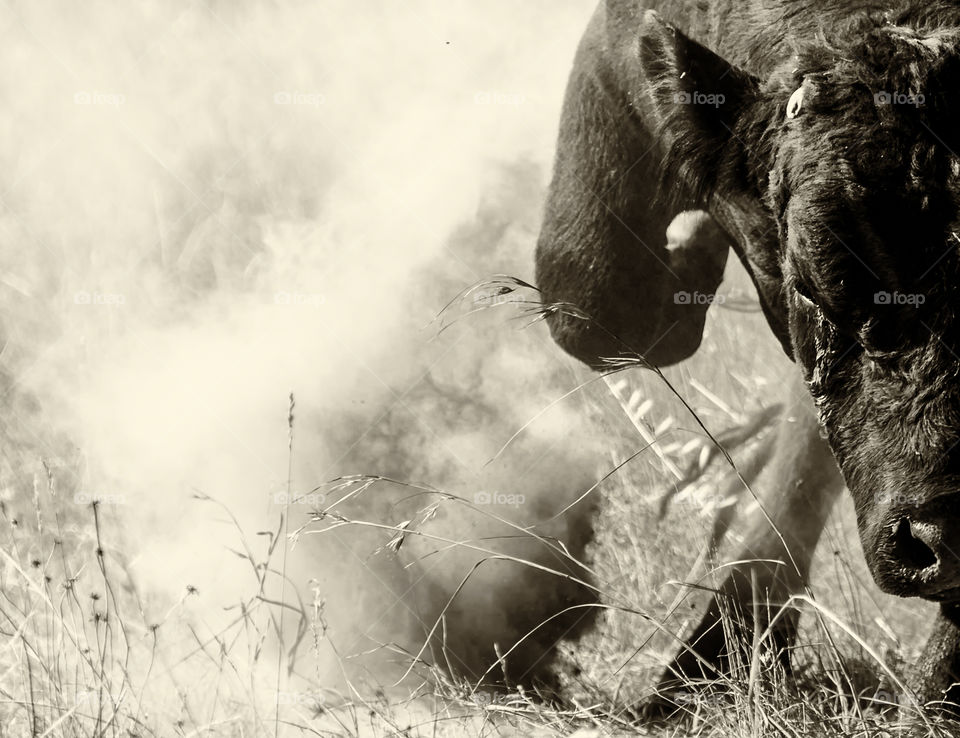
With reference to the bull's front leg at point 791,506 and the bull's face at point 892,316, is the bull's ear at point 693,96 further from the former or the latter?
the bull's front leg at point 791,506

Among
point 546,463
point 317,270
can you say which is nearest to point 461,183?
point 317,270

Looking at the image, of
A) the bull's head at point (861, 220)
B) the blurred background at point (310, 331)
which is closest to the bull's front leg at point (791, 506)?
the blurred background at point (310, 331)

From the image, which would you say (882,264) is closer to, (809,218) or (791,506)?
(809,218)

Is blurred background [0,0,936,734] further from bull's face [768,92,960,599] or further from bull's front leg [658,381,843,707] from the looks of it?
bull's face [768,92,960,599]

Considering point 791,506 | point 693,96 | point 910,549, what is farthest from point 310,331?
point 910,549

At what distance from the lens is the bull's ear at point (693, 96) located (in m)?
3.94

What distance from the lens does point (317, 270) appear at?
6.15m

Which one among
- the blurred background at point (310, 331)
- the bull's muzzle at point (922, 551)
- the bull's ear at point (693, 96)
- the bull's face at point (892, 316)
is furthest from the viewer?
the blurred background at point (310, 331)

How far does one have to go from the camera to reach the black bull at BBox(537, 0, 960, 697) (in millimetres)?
3240

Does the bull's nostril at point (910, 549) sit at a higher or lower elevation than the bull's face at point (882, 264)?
lower

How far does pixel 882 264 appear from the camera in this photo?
128 inches

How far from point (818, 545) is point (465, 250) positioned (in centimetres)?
248

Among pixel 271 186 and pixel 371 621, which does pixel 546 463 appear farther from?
pixel 271 186

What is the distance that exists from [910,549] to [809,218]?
1051 mm
